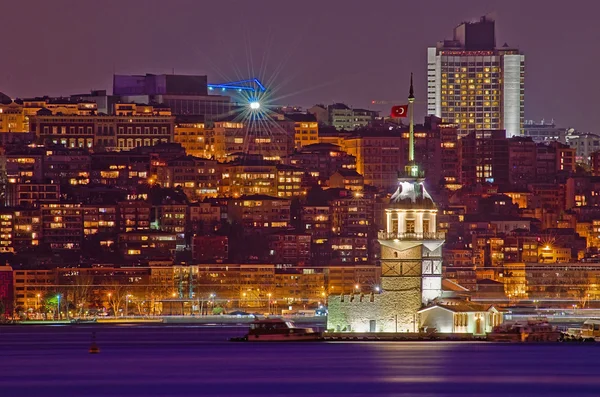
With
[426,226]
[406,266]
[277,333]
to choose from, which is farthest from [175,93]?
[406,266]

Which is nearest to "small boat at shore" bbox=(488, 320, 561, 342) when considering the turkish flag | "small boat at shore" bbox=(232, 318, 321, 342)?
"small boat at shore" bbox=(232, 318, 321, 342)

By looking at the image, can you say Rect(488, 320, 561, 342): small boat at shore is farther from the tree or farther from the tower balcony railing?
the tree

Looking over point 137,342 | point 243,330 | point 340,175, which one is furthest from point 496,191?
point 137,342

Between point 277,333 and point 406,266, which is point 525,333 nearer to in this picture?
point 406,266

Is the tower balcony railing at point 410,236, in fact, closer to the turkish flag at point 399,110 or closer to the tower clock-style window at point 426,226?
the tower clock-style window at point 426,226

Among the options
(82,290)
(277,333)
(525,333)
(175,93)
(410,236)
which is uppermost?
(175,93)
